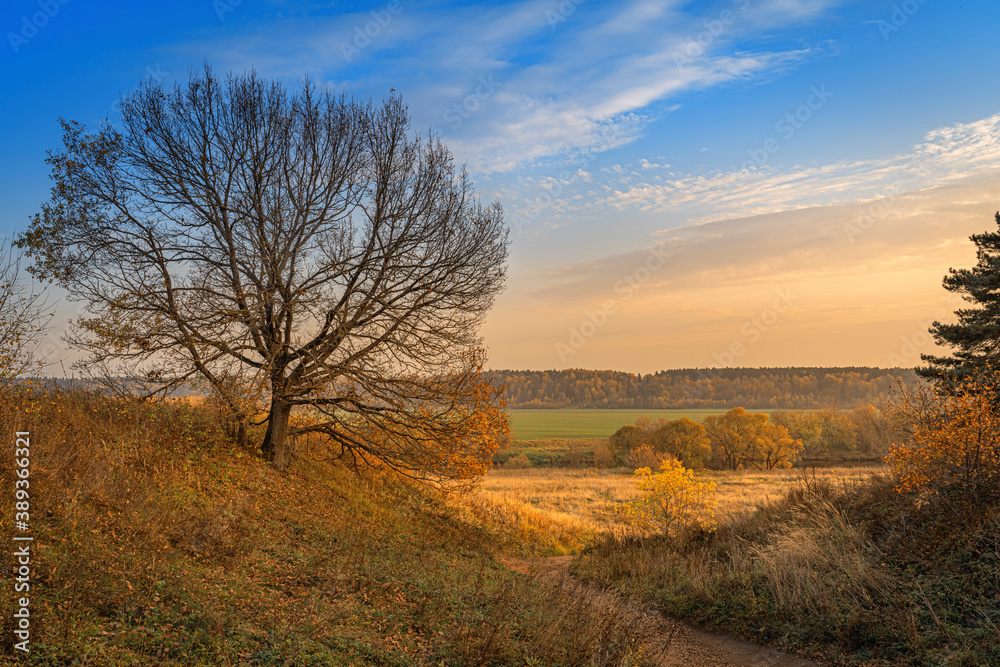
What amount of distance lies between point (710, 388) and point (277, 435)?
105545 mm

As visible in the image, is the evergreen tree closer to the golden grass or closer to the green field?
the golden grass

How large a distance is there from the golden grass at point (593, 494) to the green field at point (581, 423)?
3593cm

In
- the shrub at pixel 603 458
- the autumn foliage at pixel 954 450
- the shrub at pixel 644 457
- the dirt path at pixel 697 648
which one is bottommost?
the shrub at pixel 603 458

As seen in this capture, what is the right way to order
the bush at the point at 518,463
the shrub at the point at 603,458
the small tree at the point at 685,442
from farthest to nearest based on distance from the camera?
the bush at the point at 518,463, the shrub at the point at 603,458, the small tree at the point at 685,442

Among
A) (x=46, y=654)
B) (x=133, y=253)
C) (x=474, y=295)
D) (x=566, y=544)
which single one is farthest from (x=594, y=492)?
(x=46, y=654)

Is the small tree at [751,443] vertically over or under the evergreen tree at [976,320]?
under

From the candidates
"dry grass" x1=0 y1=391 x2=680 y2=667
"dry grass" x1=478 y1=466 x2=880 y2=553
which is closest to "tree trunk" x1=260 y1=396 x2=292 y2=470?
"dry grass" x1=0 y1=391 x2=680 y2=667

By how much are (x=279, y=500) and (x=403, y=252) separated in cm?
650

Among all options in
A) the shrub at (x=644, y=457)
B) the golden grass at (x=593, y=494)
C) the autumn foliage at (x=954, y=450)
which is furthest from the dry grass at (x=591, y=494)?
the autumn foliage at (x=954, y=450)

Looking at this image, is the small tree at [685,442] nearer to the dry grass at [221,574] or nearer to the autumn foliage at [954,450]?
the autumn foliage at [954,450]

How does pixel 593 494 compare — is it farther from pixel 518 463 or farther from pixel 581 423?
pixel 581 423

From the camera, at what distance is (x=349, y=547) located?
10.6 metres

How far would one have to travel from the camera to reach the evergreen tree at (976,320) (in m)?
18.2

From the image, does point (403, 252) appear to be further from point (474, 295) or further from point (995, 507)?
point (995, 507)
